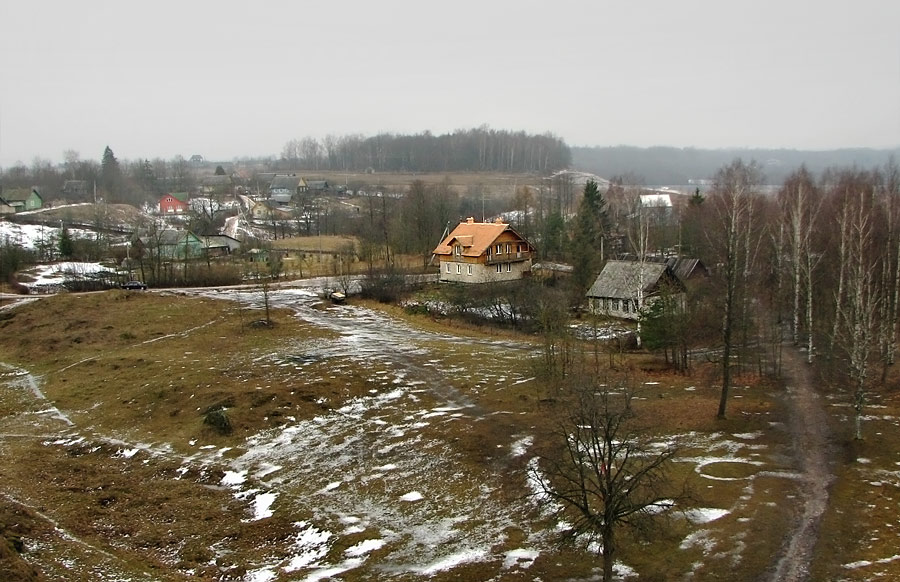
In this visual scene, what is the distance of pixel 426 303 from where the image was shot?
5747 centimetres

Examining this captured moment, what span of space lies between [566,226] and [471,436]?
62124 millimetres

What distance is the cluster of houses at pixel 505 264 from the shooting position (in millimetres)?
53000

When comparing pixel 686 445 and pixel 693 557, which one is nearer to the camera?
pixel 693 557

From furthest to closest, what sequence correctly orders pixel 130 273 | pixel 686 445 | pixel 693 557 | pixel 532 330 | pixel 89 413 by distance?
pixel 130 273 < pixel 532 330 < pixel 89 413 < pixel 686 445 < pixel 693 557

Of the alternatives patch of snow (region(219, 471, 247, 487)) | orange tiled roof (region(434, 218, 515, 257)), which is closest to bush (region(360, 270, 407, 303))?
orange tiled roof (region(434, 218, 515, 257))

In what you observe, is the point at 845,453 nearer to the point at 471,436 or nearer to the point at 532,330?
the point at 471,436

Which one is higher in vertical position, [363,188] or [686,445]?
[363,188]

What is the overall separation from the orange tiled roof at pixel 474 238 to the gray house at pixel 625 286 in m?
13.7

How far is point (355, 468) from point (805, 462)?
16.0 m

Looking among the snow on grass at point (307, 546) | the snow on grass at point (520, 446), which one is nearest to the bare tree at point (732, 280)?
the snow on grass at point (520, 446)

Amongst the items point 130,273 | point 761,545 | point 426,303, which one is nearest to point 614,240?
point 426,303

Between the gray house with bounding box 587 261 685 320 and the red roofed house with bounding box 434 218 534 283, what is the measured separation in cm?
1288

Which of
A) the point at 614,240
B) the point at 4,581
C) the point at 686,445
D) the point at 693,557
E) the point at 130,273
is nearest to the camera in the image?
the point at 4,581

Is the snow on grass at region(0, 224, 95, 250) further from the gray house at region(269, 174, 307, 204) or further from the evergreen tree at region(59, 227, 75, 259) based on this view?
the gray house at region(269, 174, 307, 204)
